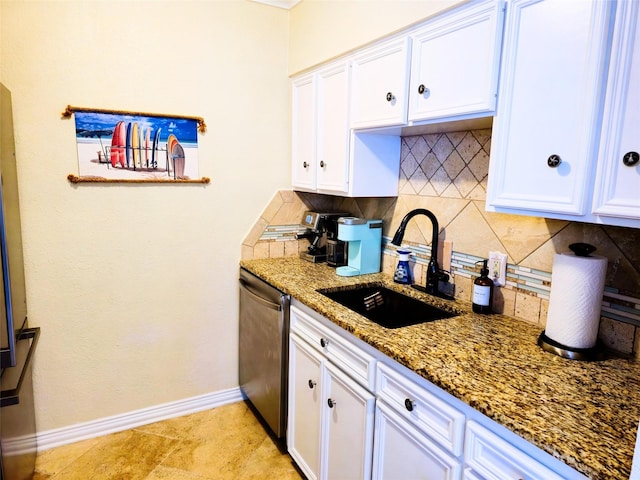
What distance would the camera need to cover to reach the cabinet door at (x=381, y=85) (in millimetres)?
1766

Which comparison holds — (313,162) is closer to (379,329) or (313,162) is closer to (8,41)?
(379,329)

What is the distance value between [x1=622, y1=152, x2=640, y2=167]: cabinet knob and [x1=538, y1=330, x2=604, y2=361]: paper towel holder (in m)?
0.62

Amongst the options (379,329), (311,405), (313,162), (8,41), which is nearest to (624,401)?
(379,329)

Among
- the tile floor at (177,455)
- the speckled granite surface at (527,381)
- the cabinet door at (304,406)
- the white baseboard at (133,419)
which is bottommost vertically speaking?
the tile floor at (177,455)

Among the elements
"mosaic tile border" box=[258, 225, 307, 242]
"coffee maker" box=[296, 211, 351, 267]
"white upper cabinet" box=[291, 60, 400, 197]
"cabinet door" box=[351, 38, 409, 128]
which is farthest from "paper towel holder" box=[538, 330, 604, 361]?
"mosaic tile border" box=[258, 225, 307, 242]

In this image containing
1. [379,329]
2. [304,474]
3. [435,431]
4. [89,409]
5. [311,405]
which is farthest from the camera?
[89,409]

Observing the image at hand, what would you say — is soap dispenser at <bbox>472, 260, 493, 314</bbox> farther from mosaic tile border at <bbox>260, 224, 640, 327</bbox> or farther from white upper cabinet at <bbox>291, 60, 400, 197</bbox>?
white upper cabinet at <bbox>291, 60, 400, 197</bbox>

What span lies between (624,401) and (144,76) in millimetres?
2517

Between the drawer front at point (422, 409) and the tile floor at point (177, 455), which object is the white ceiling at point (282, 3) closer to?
the drawer front at point (422, 409)

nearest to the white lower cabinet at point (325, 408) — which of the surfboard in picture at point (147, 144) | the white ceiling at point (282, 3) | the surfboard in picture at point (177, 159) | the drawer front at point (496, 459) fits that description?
the drawer front at point (496, 459)

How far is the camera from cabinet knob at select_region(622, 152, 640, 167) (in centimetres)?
104

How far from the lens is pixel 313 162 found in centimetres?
249

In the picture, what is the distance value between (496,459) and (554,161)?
0.85 meters

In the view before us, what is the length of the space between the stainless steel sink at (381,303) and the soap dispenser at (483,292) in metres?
0.26
